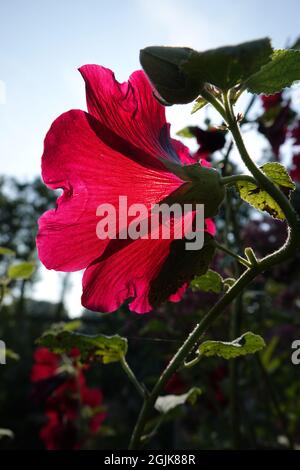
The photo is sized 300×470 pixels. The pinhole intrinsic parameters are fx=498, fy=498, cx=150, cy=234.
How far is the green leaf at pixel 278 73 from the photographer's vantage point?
379 millimetres

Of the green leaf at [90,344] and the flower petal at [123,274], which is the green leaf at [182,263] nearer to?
the flower petal at [123,274]

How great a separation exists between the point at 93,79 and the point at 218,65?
12cm

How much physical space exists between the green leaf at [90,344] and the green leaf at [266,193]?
0.76ft

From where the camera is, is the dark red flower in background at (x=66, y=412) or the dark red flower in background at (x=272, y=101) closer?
the dark red flower in background at (x=272, y=101)

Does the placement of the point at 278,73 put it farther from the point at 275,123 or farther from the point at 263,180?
the point at 275,123

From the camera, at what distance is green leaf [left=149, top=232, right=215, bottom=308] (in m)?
0.43

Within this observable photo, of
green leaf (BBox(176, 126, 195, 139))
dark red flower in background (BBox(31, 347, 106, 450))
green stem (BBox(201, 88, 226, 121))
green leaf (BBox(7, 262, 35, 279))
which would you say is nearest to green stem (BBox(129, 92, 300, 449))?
green stem (BBox(201, 88, 226, 121))

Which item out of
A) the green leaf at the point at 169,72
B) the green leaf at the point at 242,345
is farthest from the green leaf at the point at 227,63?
the green leaf at the point at 242,345

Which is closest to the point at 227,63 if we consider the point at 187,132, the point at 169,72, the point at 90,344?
the point at 169,72

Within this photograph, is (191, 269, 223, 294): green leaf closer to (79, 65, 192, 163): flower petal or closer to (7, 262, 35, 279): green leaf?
(79, 65, 192, 163): flower petal

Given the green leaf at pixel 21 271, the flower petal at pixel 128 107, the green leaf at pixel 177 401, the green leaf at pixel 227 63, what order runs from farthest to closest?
1. the green leaf at pixel 21 271
2. the green leaf at pixel 177 401
3. the flower petal at pixel 128 107
4. the green leaf at pixel 227 63

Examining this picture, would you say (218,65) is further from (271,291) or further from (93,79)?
(271,291)

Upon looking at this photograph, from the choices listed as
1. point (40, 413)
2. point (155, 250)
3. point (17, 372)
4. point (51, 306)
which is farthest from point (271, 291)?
point (51, 306)

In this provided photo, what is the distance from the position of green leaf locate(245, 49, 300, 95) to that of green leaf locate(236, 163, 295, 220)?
77mm
